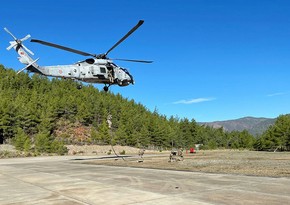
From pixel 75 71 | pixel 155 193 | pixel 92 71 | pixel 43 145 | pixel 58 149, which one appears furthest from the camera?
pixel 43 145

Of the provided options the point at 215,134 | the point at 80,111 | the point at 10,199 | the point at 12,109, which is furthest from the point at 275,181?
the point at 215,134

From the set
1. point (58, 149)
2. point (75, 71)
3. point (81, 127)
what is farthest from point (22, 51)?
point (81, 127)

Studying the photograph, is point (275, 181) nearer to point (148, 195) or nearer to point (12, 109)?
point (148, 195)

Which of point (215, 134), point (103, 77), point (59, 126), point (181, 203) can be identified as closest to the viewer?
point (181, 203)

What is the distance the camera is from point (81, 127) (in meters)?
134

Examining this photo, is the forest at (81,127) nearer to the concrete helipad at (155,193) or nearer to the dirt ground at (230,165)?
the dirt ground at (230,165)

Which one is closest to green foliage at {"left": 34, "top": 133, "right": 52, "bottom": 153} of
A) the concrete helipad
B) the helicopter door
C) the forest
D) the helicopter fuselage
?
the forest

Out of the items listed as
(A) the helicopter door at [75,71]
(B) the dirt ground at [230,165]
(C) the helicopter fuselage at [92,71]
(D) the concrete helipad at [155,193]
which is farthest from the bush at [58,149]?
(D) the concrete helipad at [155,193]

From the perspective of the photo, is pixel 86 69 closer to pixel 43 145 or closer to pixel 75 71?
pixel 75 71

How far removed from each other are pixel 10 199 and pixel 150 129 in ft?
370

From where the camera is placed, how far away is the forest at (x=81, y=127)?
90762 millimetres

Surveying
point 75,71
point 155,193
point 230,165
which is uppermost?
point 75,71

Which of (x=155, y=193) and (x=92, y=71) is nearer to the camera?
(x=155, y=193)

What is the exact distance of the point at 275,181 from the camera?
14734mm
